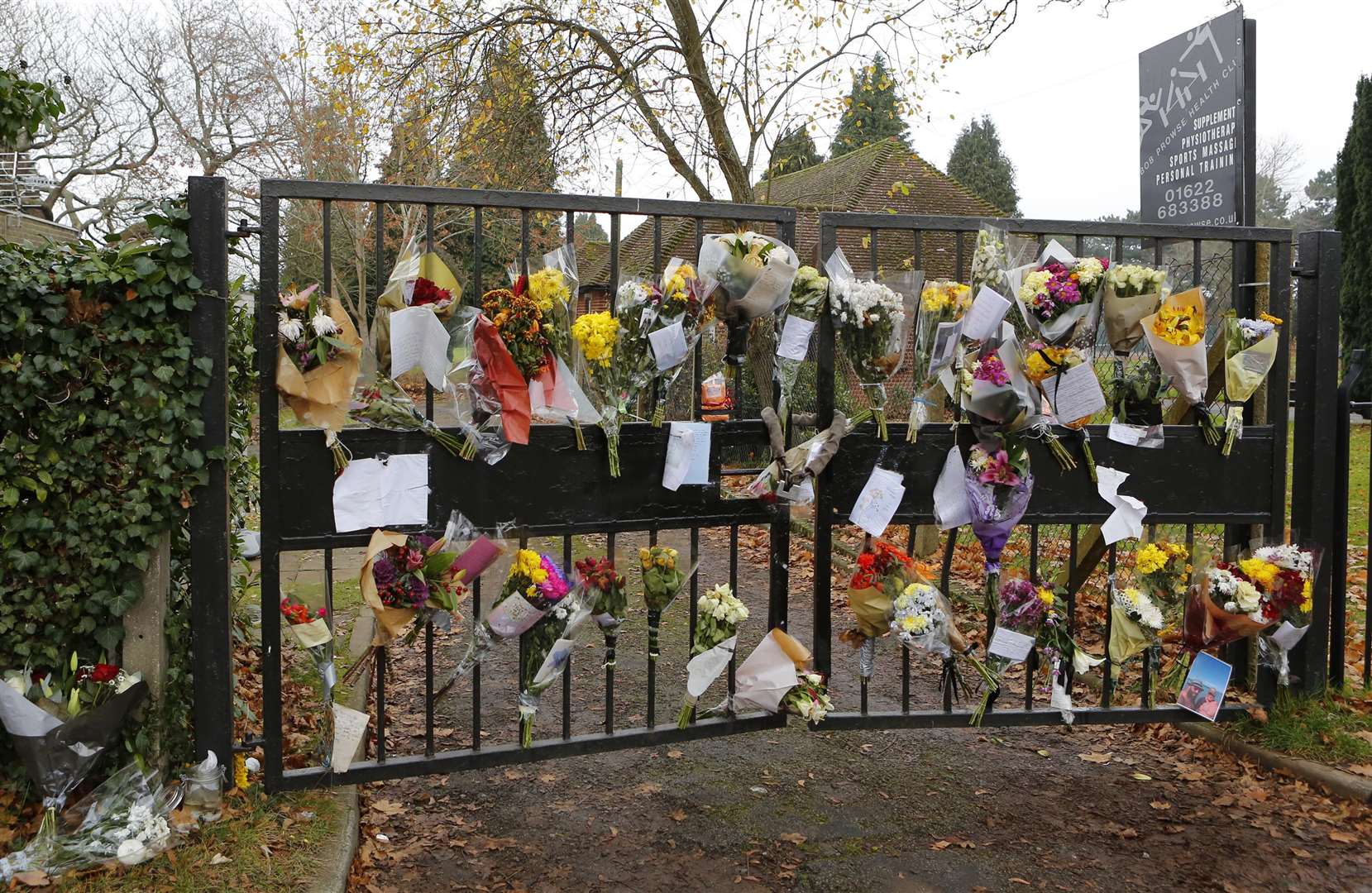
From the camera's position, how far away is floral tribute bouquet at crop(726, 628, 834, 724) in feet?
12.0

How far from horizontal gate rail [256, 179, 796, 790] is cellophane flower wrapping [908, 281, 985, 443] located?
59 cm

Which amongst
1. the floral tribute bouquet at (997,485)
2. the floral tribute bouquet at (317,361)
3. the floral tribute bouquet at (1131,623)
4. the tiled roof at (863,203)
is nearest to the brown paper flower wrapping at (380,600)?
the floral tribute bouquet at (317,361)

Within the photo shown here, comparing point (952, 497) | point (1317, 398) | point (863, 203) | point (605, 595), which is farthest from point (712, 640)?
point (863, 203)

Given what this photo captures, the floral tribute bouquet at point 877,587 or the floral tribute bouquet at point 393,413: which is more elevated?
the floral tribute bouquet at point 393,413

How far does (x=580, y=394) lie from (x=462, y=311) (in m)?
0.50

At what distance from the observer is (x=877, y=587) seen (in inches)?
150

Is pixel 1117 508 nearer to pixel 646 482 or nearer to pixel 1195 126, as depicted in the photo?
pixel 646 482

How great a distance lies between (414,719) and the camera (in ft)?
16.4

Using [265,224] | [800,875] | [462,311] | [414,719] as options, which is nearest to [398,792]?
[414,719]

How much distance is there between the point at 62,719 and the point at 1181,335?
4.22 metres

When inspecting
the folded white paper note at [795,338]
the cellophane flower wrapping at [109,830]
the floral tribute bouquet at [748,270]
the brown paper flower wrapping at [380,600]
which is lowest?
the cellophane flower wrapping at [109,830]

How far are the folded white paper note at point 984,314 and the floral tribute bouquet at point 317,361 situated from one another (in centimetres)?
220

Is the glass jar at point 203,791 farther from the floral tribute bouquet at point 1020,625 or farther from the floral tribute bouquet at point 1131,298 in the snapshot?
the floral tribute bouquet at point 1131,298

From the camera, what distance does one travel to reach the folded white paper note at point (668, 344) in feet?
11.1
